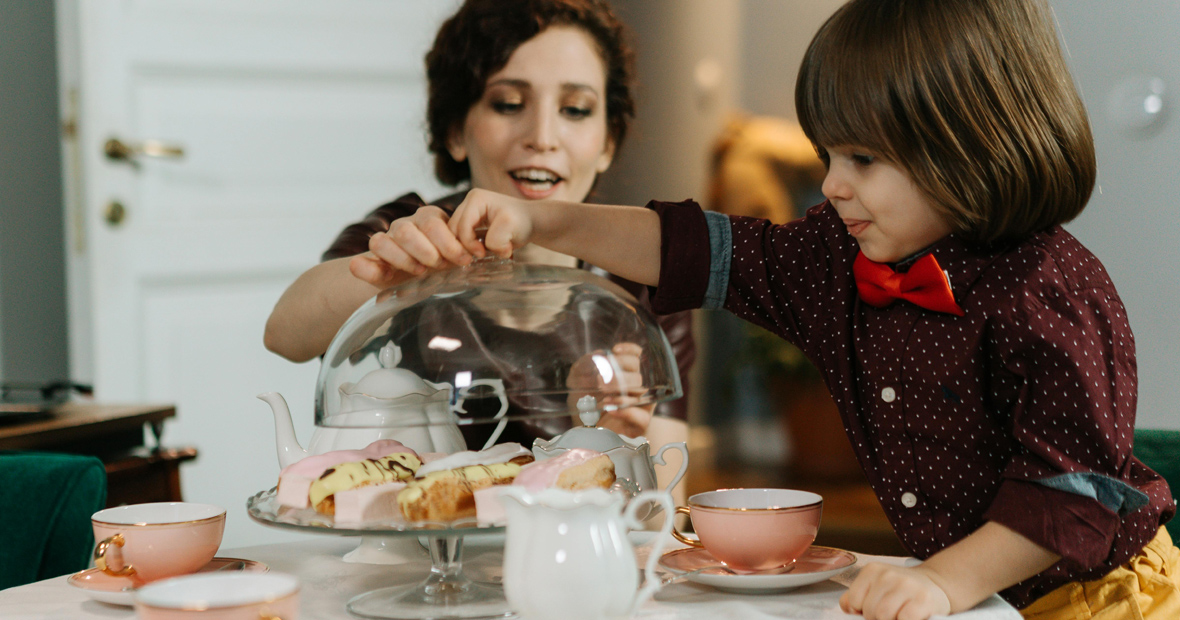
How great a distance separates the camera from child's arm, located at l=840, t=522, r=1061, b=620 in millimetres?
682

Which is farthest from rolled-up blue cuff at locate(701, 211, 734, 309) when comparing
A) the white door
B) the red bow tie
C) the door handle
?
the door handle

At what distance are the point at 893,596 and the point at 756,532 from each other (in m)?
0.10

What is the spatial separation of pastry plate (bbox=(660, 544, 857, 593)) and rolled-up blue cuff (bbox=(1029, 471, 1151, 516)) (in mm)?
163

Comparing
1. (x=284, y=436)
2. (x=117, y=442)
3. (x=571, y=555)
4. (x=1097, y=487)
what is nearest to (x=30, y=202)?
(x=117, y=442)

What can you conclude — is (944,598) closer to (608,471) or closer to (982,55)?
(608,471)

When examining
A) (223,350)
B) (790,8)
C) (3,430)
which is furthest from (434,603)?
(790,8)

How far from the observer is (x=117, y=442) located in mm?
1408

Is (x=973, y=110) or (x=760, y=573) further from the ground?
(x=973, y=110)

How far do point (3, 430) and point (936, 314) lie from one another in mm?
1118

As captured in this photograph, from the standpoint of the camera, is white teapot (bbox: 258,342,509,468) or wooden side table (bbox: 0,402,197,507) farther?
wooden side table (bbox: 0,402,197,507)

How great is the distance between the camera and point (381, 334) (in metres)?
0.79

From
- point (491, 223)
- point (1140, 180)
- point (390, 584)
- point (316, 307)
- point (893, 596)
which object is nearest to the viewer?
→ point (893, 596)

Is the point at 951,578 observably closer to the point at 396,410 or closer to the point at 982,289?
the point at 982,289

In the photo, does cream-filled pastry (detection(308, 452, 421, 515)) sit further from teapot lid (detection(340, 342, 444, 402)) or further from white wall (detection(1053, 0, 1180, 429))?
white wall (detection(1053, 0, 1180, 429))
